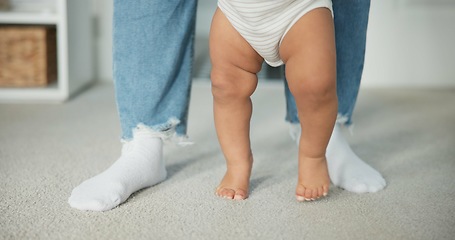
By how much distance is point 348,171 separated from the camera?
1102mm

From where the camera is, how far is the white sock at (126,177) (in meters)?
0.95

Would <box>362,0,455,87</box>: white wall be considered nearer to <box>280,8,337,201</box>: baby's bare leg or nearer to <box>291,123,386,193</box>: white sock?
<box>291,123,386,193</box>: white sock

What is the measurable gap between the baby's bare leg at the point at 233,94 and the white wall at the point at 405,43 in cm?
132

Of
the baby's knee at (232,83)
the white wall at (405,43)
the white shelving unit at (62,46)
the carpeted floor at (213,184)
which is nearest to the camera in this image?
the carpeted floor at (213,184)

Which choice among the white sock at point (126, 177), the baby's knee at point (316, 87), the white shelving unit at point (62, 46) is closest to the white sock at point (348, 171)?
the baby's knee at point (316, 87)

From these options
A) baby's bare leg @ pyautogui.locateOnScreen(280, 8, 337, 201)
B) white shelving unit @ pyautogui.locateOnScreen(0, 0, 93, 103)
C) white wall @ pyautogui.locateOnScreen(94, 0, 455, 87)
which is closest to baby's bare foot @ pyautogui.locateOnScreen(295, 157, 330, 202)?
baby's bare leg @ pyautogui.locateOnScreen(280, 8, 337, 201)

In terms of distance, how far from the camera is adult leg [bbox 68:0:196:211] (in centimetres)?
106

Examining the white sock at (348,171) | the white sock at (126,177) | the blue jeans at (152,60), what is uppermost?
the blue jeans at (152,60)

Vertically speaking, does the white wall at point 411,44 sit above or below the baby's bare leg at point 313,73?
below

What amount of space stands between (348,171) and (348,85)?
173 mm

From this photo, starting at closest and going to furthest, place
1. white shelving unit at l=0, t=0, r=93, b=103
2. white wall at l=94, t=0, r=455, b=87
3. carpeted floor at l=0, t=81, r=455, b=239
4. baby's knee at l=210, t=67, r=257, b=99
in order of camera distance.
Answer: carpeted floor at l=0, t=81, r=455, b=239
baby's knee at l=210, t=67, r=257, b=99
white shelving unit at l=0, t=0, r=93, b=103
white wall at l=94, t=0, r=455, b=87

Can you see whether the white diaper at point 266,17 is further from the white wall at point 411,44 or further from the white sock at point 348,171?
the white wall at point 411,44

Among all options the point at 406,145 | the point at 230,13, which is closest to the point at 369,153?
the point at 406,145

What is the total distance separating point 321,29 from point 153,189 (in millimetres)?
424
